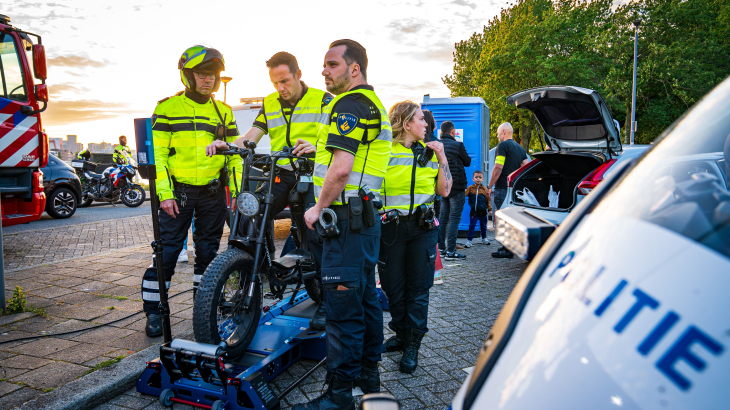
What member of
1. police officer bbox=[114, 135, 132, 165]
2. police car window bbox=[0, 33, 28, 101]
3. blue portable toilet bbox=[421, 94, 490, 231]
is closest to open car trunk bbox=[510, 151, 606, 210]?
blue portable toilet bbox=[421, 94, 490, 231]

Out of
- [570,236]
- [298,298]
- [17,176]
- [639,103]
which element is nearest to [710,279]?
[570,236]

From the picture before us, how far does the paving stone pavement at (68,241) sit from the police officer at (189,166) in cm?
354

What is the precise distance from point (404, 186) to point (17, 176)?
19.2 ft

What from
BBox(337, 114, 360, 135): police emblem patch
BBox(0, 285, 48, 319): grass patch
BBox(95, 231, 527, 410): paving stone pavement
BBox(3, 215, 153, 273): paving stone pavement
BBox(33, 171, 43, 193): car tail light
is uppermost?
BBox(337, 114, 360, 135): police emblem patch

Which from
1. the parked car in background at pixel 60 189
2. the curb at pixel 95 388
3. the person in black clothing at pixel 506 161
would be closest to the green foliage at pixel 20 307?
the curb at pixel 95 388

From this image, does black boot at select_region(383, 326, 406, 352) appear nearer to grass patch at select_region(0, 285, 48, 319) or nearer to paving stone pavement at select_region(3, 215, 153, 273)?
grass patch at select_region(0, 285, 48, 319)

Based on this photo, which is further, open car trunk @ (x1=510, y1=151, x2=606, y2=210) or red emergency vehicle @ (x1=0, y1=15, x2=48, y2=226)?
red emergency vehicle @ (x1=0, y1=15, x2=48, y2=226)

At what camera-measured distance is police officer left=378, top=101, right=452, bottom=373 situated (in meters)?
3.37

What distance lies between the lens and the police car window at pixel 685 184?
0.75m

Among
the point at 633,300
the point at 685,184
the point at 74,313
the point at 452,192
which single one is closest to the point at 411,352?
the point at 685,184

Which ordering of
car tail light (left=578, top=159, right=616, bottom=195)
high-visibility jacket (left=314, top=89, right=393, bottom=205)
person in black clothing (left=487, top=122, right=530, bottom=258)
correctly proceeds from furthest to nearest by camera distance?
person in black clothing (left=487, top=122, right=530, bottom=258), car tail light (left=578, top=159, right=616, bottom=195), high-visibility jacket (left=314, top=89, right=393, bottom=205)

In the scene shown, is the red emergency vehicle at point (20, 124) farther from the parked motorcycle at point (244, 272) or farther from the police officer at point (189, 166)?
the parked motorcycle at point (244, 272)

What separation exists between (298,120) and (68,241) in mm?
6393

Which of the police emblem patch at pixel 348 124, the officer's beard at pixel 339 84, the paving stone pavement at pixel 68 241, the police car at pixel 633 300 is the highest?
A: the officer's beard at pixel 339 84
